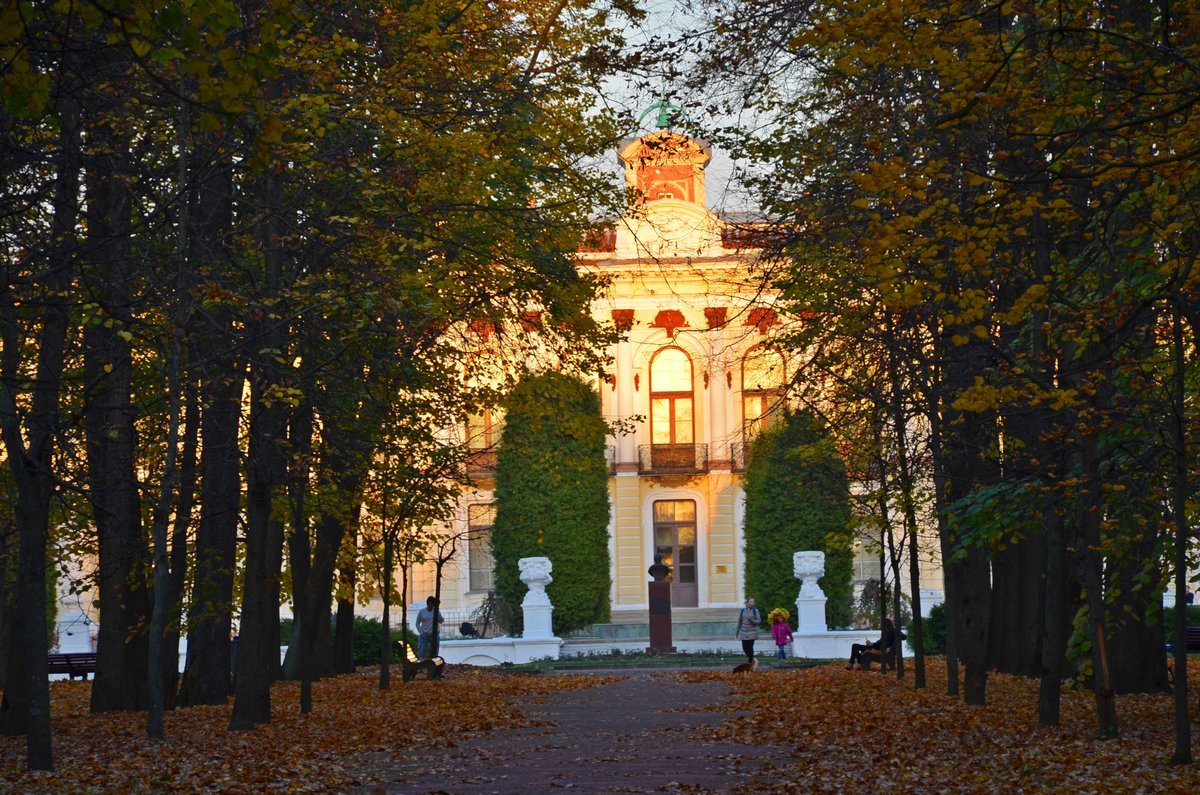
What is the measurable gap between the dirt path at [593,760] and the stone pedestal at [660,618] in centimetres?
1872

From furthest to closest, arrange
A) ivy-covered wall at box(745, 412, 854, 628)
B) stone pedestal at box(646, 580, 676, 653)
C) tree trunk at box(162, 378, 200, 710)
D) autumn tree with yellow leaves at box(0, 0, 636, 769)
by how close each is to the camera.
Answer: ivy-covered wall at box(745, 412, 854, 628) < stone pedestal at box(646, 580, 676, 653) < tree trunk at box(162, 378, 200, 710) < autumn tree with yellow leaves at box(0, 0, 636, 769)

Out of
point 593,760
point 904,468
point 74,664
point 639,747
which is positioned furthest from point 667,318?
point 593,760

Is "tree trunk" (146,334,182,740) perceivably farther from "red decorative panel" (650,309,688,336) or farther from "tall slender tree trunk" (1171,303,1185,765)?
"red decorative panel" (650,309,688,336)

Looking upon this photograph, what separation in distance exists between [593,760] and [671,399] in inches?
1547

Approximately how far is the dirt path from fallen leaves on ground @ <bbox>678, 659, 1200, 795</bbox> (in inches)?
16.0

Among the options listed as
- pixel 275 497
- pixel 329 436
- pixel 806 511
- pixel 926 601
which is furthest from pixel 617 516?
pixel 329 436

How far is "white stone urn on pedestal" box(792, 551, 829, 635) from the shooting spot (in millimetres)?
38062

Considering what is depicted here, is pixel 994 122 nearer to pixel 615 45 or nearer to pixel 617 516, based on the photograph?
pixel 615 45

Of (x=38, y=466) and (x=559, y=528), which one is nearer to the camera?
(x=38, y=466)

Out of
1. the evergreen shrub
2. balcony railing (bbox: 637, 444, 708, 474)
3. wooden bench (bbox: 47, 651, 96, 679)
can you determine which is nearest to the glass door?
balcony railing (bbox: 637, 444, 708, 474)

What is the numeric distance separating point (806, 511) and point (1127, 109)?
38.3 metres

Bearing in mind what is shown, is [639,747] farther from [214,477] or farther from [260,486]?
[214,477]

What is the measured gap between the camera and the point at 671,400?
51531 millimetres

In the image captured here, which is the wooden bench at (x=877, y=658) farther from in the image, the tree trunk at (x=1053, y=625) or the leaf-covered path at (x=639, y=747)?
the tree trunk at (x=1053, y=625)
